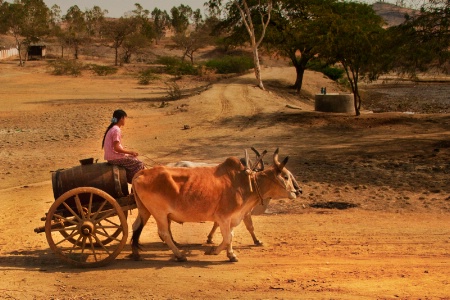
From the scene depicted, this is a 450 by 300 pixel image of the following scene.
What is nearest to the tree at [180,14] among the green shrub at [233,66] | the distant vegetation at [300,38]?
the distant vegetation at [300,38]

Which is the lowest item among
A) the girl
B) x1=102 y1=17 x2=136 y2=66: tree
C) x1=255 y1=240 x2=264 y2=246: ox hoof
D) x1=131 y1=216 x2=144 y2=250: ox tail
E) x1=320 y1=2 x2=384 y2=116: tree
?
x1=255 y1=240 x2=264 y2=246: ox hoof

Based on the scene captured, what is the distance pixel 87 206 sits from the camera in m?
8.61

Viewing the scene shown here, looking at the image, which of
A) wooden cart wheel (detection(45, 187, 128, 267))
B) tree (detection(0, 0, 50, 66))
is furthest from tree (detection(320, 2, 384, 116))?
tree (detection(0, 0, 50, 66))

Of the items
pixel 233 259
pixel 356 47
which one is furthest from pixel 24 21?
pixel 233 259

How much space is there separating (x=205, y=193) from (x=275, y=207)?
12.8ft

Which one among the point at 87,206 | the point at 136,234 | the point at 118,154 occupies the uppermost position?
the point at 118,154

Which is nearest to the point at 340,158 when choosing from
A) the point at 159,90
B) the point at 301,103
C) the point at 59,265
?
the point at 59,265

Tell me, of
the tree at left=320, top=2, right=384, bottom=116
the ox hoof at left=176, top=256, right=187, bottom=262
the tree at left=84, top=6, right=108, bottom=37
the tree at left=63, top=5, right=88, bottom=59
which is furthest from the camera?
the tree at left=84, top=6, right=108, bottom=37

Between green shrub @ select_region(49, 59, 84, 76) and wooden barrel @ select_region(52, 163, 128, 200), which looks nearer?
wooden barrel @ select_region(52, 163, 128, 200)

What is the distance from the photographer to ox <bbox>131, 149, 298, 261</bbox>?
27.9 ft

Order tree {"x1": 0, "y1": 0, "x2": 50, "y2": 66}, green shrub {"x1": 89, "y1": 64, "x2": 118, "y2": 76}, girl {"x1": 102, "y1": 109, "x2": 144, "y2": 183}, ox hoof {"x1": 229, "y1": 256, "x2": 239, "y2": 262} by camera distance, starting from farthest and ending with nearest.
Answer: tree {"x1": 0, "y1": 0, "x2": 50, "y2": 66} < green shrub {"x1": 89, "y1": 64, "x2": 118, "y2": 76} < girl {"x1": 102, "y1": 109, "x2": 144, "y2": 183} < ox hoof {"x1": 229, "y1": 256, "x2": 239, "y2": 262}

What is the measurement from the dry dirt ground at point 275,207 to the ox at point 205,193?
514mm

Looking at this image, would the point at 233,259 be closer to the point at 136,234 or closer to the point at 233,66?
the point at 136,234

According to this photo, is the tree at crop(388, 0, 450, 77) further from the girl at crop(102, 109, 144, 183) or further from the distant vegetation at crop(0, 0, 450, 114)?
the girl at crop(102, 109, 144, 183)
